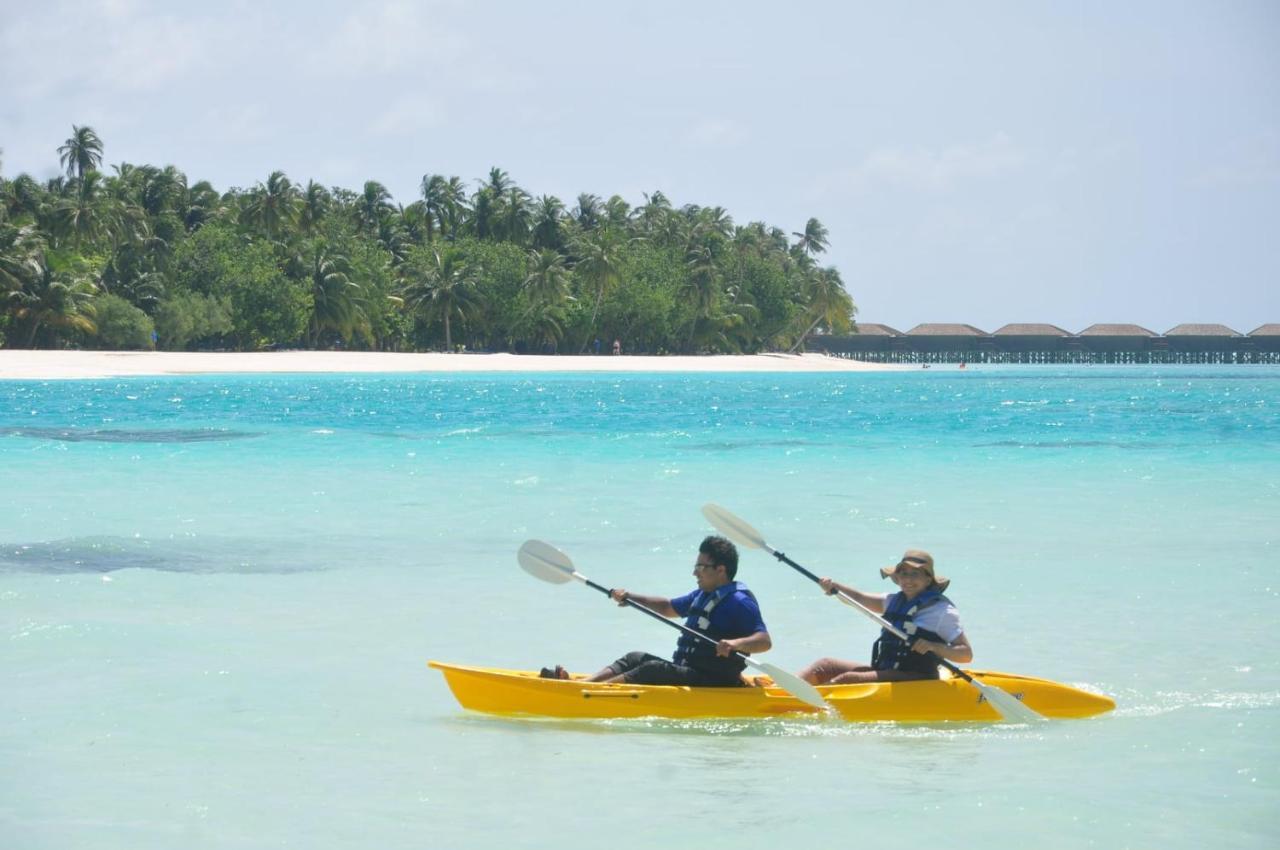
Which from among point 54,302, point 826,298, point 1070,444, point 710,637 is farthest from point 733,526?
point 826,298

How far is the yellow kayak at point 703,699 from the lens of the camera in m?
7.83

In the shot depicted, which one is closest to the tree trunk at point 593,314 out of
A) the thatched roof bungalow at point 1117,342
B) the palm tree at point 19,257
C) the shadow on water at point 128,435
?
the palm tree at point 19,257

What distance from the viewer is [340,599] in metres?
12.1

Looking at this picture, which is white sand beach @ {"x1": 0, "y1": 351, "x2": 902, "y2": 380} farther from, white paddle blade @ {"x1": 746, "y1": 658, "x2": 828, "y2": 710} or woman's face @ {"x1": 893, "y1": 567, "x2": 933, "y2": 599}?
woman's face @ {"x1": 893, "y1": 567, "x2": 933, "y2": 599}

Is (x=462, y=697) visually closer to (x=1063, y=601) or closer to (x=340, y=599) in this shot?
(x=340, y=599)

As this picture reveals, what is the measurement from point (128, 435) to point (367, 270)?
47.1 metres

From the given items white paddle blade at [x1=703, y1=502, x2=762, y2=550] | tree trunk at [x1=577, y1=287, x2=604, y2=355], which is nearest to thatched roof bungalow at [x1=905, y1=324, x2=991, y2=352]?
tree trunk at [x1=577, y1=287, x2=604, y2=355]

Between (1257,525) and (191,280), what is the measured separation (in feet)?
209

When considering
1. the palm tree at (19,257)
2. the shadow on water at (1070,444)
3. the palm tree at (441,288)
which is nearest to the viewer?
the shadow on water at (1070,444)

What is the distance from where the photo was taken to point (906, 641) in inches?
311

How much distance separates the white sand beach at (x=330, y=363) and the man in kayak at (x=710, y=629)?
52.1 metres

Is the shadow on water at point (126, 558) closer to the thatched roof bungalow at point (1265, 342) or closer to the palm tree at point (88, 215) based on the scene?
the palm tree at point (88, 215)

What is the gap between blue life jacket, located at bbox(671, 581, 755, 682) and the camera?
25.6 feet

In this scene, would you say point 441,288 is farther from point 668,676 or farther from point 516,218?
point 668,676
